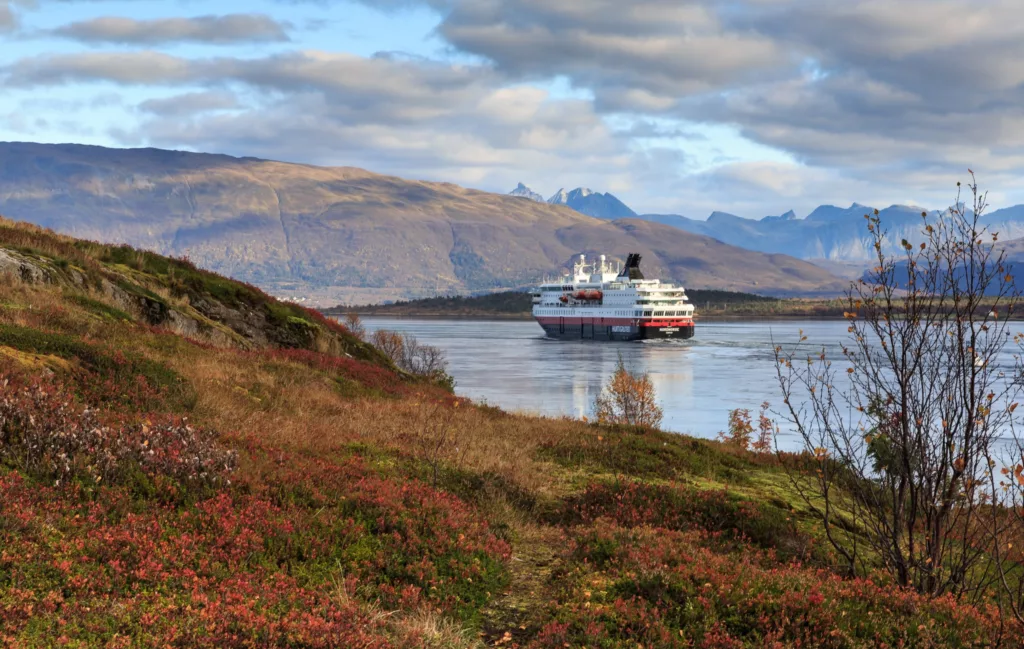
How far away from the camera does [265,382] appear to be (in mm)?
15562

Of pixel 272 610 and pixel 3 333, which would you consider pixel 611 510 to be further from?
pixel 3 333

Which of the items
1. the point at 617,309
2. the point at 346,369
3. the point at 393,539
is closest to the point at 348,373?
the point at 346,369

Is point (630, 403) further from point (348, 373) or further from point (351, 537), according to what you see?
point (351, 537)

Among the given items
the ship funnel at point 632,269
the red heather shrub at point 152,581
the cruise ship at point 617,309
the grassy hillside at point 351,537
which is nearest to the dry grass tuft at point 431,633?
the grassy hillside at point 351,537

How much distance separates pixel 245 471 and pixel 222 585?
257 centimetres

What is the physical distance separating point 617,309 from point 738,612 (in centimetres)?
13021

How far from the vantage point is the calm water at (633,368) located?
180 ft

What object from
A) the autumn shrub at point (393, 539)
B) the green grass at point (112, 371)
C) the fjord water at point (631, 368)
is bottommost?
the fjord water at point (631, 368)

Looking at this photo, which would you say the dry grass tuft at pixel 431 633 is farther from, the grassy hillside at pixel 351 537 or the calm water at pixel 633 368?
the calm water at pixel 633 368

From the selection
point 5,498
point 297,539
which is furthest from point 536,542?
point 5,498

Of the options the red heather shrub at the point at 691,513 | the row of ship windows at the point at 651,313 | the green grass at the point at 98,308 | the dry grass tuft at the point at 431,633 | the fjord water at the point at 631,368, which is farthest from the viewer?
the row of ship windows at the point at 651,313

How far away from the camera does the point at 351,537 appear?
8125 millimetres

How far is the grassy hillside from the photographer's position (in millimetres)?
6277

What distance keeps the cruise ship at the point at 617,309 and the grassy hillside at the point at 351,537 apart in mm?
119455
